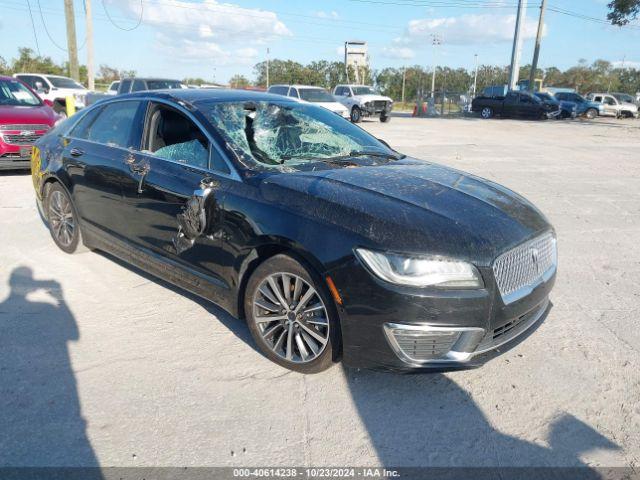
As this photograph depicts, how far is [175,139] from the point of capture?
12.8 feet

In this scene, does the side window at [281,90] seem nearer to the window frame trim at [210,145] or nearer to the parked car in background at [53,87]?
the parked car in background at [53,87]

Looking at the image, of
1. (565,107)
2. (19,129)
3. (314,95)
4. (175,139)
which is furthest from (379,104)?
(175,139)

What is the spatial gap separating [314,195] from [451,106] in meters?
43.2

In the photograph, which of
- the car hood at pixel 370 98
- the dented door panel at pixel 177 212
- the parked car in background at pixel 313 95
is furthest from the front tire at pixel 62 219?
the car hood at pixel 370 98

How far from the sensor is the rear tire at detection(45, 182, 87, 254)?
4875 millimetres

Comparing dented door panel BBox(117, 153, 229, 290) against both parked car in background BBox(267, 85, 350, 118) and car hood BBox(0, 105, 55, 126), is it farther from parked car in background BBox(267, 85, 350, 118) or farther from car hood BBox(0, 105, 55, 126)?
parked car in background BBox(267, 85, 350, 118)

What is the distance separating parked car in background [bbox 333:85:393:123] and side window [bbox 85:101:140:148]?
19.9 meters

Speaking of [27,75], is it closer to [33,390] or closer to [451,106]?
[33,390]

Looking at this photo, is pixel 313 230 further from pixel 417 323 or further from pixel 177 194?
pixel 177 194

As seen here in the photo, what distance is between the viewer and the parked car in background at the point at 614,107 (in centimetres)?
3519

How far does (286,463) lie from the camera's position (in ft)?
7.73

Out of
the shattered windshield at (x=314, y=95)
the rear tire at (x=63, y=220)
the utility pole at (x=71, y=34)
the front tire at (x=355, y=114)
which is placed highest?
the utility pole at (x=71, y=34)

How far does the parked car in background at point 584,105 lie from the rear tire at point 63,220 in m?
36.1

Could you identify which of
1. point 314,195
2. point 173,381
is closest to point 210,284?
point 173,381
